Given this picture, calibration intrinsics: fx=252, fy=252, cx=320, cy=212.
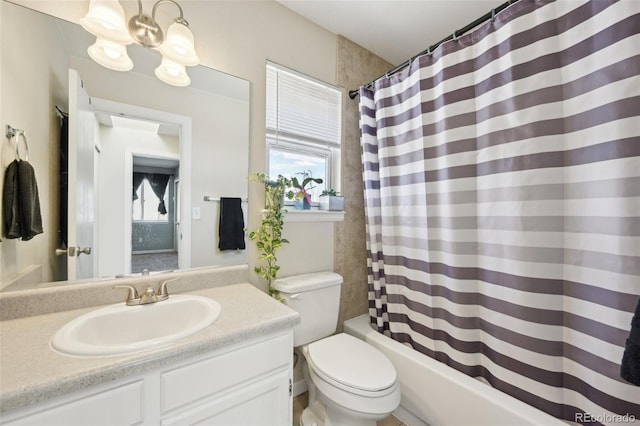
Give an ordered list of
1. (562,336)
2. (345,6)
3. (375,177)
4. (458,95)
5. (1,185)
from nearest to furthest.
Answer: (1,185) < (562,336) < (458,95) < (345,6) < (375,177)

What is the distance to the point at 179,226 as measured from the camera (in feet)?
4.18

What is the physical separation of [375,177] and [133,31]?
147 centimetres

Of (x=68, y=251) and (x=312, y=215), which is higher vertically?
(x=312, y=215)

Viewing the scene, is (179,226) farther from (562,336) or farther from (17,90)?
(562,336)

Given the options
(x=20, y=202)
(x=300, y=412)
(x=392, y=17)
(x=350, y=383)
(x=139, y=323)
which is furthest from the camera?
(x=392, y=17)

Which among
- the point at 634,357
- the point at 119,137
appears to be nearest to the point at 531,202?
the point at 634,357

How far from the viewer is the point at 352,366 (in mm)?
1207

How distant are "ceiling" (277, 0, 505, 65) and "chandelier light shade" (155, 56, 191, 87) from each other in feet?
2.52

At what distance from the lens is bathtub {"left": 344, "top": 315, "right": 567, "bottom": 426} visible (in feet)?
3.43

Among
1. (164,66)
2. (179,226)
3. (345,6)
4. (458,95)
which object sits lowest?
(179,226)

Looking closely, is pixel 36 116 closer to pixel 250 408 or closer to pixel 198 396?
pixel 198 396

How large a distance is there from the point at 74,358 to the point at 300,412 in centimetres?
127

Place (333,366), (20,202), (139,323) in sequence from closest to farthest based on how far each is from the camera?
(20,202) → (139,323) → (333,366)

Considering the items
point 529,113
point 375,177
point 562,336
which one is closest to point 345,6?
point 375,177
